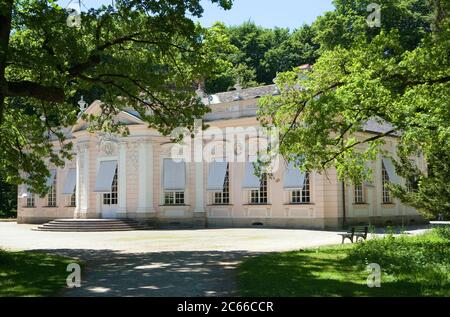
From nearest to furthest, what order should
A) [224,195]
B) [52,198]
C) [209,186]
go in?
[209,186], [224,195], [52,198]

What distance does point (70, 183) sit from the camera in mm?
38094

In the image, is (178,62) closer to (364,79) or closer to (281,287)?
(364,79)

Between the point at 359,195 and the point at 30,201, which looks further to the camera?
the point at 30,201

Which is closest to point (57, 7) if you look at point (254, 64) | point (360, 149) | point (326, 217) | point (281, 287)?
point (281, 287)

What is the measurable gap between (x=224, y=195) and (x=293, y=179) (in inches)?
199

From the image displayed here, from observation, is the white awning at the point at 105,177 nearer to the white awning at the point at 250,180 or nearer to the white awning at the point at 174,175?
the white awning at the point at 174,175

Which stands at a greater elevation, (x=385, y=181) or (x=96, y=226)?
(x=385, y=181)

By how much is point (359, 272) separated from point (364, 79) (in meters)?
4.78

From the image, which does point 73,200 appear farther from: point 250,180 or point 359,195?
point 359,195

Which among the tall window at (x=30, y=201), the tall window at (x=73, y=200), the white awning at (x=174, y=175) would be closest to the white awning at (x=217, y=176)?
the white awning at (x=174, y=175)

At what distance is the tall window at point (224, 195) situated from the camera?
107 feet

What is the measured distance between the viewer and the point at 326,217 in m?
28.8

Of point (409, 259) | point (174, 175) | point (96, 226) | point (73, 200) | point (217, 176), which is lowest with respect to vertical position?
point (96, 226)

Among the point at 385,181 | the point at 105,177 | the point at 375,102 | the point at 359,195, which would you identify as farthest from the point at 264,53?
the point at 375,102
